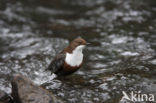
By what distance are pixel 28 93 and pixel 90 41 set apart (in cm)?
439

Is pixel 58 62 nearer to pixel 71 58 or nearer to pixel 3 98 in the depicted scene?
pixel 71 58

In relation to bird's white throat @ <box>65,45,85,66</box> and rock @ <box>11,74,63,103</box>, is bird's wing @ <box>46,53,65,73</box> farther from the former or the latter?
rock @ <box>11,74,63,103</box>

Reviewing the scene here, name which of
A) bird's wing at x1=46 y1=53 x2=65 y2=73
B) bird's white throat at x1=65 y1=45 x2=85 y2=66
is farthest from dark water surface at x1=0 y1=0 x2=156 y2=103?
bird's white throat at x1=65 y1=45 x2=85 y2=66

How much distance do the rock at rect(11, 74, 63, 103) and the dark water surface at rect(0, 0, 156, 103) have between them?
0.51m

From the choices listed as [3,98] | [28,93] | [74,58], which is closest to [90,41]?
[74,58]

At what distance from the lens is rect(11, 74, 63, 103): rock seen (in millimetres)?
4520

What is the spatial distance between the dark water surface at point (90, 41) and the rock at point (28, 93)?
1.68 ft

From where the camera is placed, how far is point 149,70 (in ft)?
20.0

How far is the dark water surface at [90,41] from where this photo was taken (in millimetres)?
5547

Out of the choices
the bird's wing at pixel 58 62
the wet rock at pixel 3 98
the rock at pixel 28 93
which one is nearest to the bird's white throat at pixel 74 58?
the bird's wing at pixel 58 62

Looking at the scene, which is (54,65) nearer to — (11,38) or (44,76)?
(44,76)

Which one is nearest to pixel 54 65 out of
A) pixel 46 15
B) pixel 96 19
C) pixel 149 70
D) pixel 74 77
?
pixel 74 77

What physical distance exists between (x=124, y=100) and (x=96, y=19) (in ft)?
20.3

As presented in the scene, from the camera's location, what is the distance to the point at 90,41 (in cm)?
873
